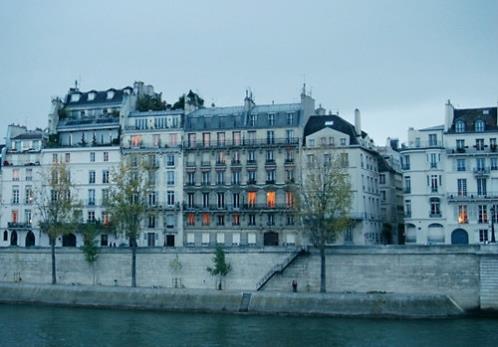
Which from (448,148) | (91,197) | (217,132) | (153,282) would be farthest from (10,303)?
(448,148)

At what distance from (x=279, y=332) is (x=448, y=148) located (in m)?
29.9

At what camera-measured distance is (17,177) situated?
292ft

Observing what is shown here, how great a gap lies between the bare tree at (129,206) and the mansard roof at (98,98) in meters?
18.6

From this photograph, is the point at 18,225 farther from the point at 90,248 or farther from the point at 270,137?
the point at 270,137

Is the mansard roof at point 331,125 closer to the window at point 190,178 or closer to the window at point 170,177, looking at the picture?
the window at point 190,178

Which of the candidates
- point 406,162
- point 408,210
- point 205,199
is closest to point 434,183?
point 406,162

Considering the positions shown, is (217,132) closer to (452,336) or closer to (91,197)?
(91,197)

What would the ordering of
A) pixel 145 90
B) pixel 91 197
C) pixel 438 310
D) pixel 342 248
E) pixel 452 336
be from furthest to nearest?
pixel 145 90
pixel 91 197
pixel 342 248
pixel 438 310
pixel 452 336

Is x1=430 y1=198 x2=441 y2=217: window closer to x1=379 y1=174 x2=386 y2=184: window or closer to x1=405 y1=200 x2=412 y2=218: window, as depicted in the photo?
x1=405 y1=200 x2=412 y2=218: window

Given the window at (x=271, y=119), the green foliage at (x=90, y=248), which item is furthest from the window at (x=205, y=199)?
the green foliage at (x=90, y=248)

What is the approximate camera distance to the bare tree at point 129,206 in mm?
69875

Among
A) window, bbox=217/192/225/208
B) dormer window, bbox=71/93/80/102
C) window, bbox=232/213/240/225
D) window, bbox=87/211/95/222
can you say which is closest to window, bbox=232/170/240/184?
window, bbox=217/192/225/208

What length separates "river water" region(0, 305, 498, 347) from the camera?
48.1m

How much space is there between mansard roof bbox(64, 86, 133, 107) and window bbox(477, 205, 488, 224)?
136 ft
